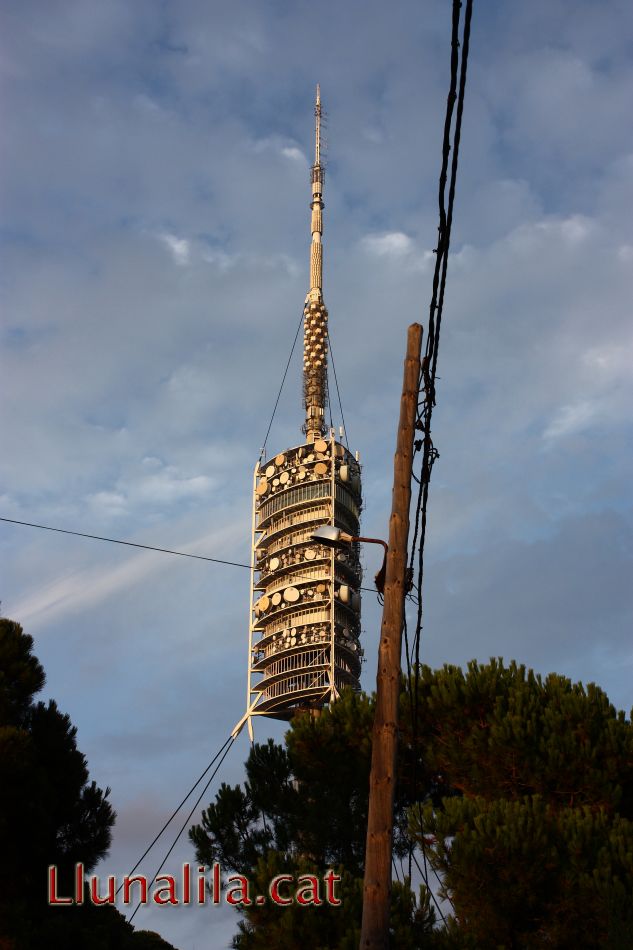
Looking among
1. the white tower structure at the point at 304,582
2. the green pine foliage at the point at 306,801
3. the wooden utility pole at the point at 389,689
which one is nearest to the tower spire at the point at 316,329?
the white tower structure at the point at 304,582

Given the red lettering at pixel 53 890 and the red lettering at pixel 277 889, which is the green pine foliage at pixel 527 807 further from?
the red lettering at pixel 53 890

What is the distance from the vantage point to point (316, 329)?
11706cm

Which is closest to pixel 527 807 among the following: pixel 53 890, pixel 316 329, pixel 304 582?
pixel 53 890

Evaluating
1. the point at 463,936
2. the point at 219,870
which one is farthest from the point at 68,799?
the point at 463,936

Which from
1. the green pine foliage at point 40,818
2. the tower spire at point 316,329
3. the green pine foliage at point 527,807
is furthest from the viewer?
the tower spire at point 316,329

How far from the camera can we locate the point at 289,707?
102250 mm

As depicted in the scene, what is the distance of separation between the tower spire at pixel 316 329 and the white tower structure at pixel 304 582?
115 inches

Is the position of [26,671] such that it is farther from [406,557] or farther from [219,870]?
[406,557]

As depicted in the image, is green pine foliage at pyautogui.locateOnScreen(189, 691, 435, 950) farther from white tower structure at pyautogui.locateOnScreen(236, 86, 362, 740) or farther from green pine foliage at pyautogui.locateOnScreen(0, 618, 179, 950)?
white tower structure at pyautogui.locateOnScreen(236, 86, 362, 740)

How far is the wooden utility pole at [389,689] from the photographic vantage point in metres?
12.5

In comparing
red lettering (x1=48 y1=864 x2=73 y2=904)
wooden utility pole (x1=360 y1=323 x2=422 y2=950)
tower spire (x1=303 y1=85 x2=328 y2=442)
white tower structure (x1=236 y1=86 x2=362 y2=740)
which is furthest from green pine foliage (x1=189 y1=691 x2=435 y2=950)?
tower spire (x1=303 y1=85 x2=328 y2=442)

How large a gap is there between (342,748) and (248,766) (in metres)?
3.26

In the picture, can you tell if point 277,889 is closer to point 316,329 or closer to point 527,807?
point 527,807

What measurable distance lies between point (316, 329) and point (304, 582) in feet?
98.2
